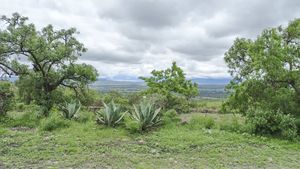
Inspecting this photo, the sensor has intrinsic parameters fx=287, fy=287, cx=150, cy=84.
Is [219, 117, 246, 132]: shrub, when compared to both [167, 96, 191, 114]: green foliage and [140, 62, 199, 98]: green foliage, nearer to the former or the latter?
[167, 96, 191, 114]: green foliage

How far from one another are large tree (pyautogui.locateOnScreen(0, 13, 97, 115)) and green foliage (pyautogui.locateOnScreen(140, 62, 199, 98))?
716 centimetres

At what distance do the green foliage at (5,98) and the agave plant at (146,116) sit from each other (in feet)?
16.0

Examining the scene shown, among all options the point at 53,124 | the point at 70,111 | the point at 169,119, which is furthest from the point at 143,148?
the point at 70,111

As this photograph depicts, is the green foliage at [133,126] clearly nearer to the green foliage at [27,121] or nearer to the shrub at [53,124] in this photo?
the shrub at [53,124]

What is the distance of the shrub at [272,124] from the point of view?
7.90 metres

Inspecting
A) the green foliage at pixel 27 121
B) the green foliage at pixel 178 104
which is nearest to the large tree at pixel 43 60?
the green foliage at pixel 27 121

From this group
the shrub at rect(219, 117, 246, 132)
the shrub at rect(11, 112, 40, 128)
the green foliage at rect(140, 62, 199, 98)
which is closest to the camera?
the shrub at rect(219, 117, 246, 132)

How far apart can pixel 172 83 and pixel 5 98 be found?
1159 centimetres

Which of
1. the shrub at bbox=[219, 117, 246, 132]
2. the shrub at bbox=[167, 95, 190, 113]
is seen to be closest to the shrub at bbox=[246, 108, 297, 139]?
the shrub at bbox=[219, 117, 246, 132]

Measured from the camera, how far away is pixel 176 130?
862cm

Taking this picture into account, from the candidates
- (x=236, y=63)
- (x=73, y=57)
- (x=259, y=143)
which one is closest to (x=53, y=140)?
(x=259, y=143)

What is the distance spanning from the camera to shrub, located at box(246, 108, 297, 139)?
311 inches

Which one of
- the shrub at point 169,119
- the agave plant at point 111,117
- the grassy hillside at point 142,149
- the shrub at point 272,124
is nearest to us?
the grassy hillside at point 142,149

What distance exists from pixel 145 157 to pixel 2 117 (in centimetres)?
666
